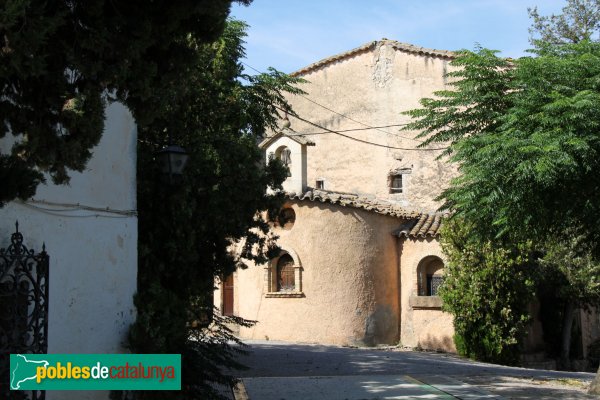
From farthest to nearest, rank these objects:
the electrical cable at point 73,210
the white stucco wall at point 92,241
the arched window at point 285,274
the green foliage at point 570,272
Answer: the arched window at point 285,274, the green foliage at point 570,272, the white stucco wall at point 92,241, the electrical cable at point 73,210

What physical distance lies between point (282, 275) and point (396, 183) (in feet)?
20.4

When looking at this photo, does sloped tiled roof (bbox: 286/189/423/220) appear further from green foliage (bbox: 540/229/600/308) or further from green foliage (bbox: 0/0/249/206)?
green foliage (bbox: 0/0/249/206)

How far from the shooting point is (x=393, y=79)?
25.0 meters

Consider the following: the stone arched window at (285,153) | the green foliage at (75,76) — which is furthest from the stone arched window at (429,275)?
the green foliage at (75,76)

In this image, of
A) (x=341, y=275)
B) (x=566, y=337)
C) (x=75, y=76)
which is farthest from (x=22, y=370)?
A: (x=566, y=337)

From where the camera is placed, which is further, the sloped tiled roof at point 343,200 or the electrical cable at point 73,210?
the sloped tiled roof at point 343,200

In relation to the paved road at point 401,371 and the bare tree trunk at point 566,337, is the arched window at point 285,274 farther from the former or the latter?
the bare tree trunk at point 566,337

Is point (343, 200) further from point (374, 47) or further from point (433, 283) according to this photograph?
point (374, 47)

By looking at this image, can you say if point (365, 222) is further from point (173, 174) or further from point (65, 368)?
point (65, 368)

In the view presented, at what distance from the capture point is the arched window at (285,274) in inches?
820

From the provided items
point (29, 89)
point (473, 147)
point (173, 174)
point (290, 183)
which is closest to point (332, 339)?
point (290, 183)

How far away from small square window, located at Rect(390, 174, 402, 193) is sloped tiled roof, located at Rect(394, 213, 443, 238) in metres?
3.34

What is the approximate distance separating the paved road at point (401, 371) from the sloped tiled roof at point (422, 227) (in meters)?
3.41

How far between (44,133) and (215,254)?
5737 millimetres
